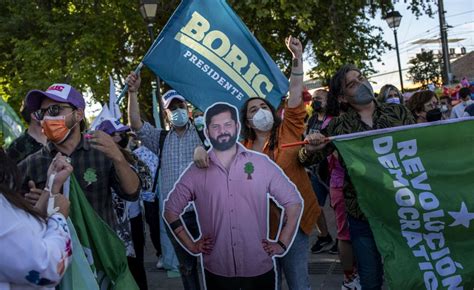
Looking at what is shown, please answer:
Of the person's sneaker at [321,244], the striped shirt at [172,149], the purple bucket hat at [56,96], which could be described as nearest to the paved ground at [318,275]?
the person's sneaker at [321,244]

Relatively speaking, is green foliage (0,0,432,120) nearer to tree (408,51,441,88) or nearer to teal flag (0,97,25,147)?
teal flag (0,97,25,147)

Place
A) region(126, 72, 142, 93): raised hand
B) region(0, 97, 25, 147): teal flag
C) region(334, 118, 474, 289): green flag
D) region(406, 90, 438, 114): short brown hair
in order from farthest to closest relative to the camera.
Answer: region(0, 97, 25, 147): teal flag < region(406, 90, 438, 114): short brown hair < region(126, 72, 142, 93): raised hand < region(334, 118, 474, 289): green flag

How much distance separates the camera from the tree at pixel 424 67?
1896 inches

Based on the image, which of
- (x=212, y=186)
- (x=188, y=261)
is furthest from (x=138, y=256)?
(x=212, y=186)

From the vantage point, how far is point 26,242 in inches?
86.7

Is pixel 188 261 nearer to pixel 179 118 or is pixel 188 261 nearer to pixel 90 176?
pixel 179 118

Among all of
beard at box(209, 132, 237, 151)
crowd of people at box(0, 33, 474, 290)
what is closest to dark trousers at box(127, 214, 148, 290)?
crowd of people at box(0, 33, 474, 290)

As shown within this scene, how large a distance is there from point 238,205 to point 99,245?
2.57ft

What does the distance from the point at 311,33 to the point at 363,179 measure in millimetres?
14599

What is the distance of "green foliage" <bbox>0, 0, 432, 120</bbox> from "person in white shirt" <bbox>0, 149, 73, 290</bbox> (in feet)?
44.1

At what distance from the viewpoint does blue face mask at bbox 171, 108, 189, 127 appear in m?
5.30

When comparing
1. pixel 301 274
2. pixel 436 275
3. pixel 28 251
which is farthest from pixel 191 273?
pixel 28 251

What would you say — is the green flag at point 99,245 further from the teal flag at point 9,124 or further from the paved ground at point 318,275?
the teal flag at point 9,124

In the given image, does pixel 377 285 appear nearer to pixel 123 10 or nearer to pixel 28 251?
pixel 28 251
